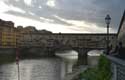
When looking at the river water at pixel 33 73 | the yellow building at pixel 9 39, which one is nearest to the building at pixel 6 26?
the yellow building at pixel 9 39

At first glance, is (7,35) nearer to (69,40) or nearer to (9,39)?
(9,39)

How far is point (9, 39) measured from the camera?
17312 cm

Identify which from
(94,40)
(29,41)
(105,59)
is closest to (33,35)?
(29,41)

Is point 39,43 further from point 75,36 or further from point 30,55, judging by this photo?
point 75,36

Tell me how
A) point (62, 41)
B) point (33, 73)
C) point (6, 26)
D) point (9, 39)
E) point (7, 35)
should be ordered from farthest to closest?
1. point (6, 26)
2. point (7, 35)
3. point (9, 39)
4. point (62, 41)
5. point (33, 73)

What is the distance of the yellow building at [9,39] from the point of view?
168688 mm

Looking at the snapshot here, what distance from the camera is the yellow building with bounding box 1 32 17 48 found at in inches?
6641

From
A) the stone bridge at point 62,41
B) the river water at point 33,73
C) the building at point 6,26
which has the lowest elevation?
the river water at point 33,73

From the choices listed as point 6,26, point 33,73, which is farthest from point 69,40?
point 33,73

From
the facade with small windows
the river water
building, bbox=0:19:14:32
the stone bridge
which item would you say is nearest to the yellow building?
building, bbox=0:19:14:32

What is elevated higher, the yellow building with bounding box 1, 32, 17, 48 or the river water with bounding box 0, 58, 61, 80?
the yellow building with bounding box 1, 32, 17, 48

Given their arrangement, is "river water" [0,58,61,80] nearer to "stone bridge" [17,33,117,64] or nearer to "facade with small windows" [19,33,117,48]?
"stone bridge" [17,33,117,64]

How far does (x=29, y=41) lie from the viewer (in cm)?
16162

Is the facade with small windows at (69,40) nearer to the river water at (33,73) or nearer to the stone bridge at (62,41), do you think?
the stone bridge at (62,41)
